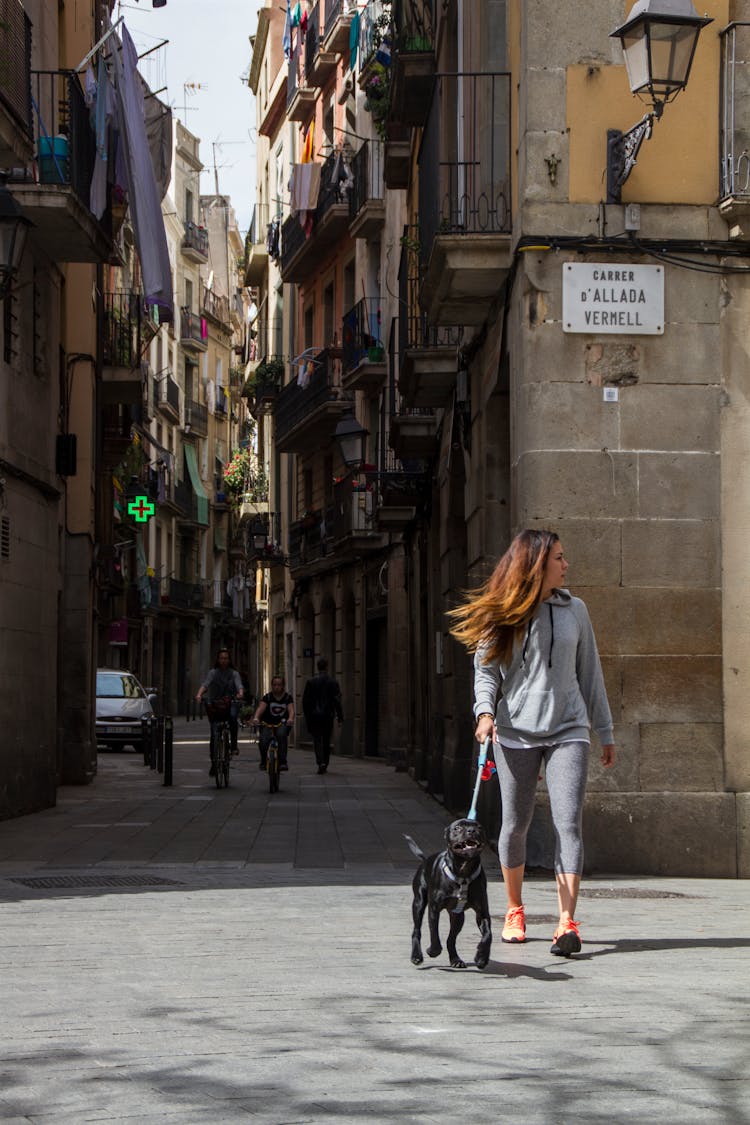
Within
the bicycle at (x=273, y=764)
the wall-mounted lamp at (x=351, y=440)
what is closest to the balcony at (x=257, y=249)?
the wall-mounted lamp at (x=351, y=440)

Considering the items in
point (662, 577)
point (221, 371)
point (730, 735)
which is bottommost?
point (730, 735)

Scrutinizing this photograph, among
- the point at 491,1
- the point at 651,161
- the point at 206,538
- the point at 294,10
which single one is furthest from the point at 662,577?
the point at 206,538

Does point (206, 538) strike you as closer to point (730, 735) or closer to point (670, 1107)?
point (730, 735)

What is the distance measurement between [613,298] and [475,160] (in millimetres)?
2531

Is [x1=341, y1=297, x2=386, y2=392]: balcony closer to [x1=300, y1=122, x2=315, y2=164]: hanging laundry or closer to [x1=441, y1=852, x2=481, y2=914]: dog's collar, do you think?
[x1=300, y1=122, x2=315, y2=164]: hanging laundry

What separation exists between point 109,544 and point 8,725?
691 inches

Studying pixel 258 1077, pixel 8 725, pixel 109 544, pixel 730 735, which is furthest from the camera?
pixel 109 544

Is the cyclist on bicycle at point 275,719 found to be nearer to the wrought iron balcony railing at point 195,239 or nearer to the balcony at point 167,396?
the balcony at point 167,396

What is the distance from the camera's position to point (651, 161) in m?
12.2

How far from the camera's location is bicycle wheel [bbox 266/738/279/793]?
21.2m

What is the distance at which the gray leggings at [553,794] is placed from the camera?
24.9ft

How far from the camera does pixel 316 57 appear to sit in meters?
39.5

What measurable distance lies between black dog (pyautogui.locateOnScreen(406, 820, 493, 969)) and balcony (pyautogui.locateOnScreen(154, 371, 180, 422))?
60.5 metres

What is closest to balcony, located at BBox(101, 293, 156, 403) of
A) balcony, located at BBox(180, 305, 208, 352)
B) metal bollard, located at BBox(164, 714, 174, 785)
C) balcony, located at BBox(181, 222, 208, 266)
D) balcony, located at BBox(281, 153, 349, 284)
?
metal bollard, located at BBox(164, 714, 174, 785)
